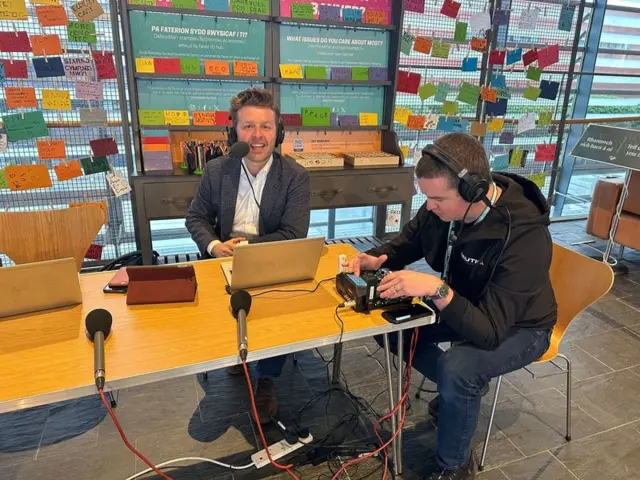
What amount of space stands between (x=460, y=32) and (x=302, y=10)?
4.24 ft

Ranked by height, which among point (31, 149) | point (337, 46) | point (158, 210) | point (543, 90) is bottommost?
point (158, 210)

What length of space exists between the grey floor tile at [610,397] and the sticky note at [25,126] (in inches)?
123

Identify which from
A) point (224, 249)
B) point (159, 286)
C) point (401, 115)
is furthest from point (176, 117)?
point (159, 286)

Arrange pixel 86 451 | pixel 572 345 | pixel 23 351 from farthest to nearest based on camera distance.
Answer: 1. pixel 572 345
2. pixel 86 451
3. pixel 23 351

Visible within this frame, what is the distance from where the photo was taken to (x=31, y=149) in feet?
8.91

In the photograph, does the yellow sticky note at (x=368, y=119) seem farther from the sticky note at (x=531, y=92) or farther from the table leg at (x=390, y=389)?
the table leg at (x=390, y=389)

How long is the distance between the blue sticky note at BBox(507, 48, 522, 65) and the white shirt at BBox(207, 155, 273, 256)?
268 centimetres

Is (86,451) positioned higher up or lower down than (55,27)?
lower down

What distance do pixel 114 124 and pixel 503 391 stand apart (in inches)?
103

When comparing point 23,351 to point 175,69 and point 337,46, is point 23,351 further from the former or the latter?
point 337,46

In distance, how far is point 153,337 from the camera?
1.16m

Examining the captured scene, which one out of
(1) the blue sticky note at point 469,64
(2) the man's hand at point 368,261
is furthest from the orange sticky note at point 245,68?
(2) the man's hand at point 368,261

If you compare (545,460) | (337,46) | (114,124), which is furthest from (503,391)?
(114,124)

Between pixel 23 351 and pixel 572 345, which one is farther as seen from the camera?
pixel 572 345
